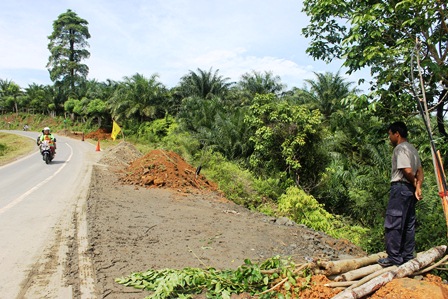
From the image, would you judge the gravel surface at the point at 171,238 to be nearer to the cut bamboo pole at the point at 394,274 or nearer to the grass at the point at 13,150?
the cut bamboo pole at the point at 394,274

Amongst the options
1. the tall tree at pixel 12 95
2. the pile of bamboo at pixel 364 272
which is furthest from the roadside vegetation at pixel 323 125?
the tall tree at pixel 12 95

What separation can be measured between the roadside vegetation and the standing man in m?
0.85

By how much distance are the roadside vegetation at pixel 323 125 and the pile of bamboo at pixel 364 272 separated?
1888mm

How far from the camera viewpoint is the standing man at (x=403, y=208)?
173 inches

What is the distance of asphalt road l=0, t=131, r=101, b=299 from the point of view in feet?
12.8

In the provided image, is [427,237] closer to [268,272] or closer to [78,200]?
[268,272]

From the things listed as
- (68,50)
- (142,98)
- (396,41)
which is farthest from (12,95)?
(396,41)

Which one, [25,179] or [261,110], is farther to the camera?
[261,110]

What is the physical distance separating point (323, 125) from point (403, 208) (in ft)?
41.1

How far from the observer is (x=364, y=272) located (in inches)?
164

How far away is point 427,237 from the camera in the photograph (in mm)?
6469

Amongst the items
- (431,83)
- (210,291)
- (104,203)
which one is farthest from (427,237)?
(104,203)

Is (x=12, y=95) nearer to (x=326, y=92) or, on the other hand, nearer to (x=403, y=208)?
(x=326, y=92)

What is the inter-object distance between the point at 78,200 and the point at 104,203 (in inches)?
33.3
